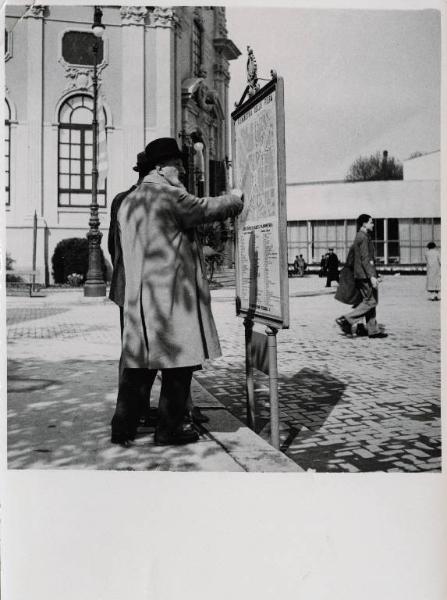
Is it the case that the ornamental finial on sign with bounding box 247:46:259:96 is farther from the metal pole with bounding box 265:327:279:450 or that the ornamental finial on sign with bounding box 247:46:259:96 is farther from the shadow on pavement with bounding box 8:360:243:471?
the shadow on pavement with bounding box 8:360:243:471

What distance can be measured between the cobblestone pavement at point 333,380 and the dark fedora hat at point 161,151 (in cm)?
192

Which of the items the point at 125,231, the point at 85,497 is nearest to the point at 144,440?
the point at 85,497

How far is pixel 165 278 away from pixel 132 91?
627 inches

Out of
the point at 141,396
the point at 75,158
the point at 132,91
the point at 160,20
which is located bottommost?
the point at 141,396

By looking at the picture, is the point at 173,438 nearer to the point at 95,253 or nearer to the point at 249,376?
the point at 249,376

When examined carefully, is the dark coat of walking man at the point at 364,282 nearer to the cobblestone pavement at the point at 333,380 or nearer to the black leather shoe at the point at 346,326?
the black leather shoe at the point at 346,326

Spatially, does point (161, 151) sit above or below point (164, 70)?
below

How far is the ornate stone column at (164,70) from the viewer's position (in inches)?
736

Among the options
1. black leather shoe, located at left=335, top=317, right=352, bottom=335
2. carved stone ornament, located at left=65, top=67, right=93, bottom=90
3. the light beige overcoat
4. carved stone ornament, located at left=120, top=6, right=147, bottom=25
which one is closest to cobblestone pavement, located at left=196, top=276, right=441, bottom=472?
black leather shoe, located at left=335, top=317, right=352, bottom=335

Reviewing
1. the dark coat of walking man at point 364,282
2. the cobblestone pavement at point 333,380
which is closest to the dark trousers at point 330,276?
the cobblestone pavement at point 333,380

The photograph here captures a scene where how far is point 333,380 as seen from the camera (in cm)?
614

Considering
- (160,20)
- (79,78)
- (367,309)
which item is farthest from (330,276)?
(367,309)

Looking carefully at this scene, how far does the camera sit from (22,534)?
322 cm

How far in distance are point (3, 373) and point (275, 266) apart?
177 cm
